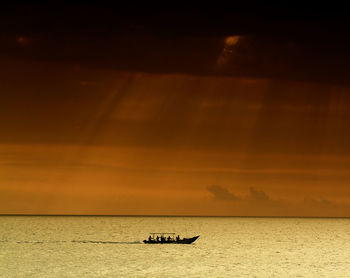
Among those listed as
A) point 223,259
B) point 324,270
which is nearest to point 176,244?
point 223,259

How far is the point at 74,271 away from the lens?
52375 millimetres

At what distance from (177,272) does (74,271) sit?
9.33 m

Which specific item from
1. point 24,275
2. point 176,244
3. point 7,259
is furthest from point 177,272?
point 176,244

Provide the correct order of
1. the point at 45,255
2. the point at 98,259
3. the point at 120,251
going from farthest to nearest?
the point at 120,251 < the point at 45,255 < the point at 98,259

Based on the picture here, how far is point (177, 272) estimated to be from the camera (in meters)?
52.9

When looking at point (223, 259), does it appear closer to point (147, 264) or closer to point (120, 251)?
point (147, 264)

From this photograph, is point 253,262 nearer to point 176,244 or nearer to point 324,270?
point 324,270

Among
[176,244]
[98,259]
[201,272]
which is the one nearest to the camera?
[201,272]

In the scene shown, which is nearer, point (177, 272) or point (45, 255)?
point (177, 272)

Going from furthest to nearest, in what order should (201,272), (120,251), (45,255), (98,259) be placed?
(120,251)
(45,255)
(98,259)
(201,272)

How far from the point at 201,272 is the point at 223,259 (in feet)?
46.3

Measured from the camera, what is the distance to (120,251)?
77.2 m

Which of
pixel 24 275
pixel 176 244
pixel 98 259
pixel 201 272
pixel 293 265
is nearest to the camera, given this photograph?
pixel 24 275

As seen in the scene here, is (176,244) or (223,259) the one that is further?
(176,244)
